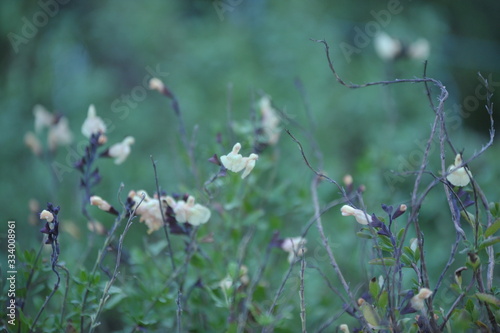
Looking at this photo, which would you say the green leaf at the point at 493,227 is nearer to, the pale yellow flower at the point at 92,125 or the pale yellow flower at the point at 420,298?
the pale yellow flower at the point at 420,298

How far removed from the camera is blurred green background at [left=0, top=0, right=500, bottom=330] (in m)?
2.25

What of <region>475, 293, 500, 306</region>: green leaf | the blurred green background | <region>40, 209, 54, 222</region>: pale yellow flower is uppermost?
<region>40, 209, 54, 222</region>: pale yellow flower

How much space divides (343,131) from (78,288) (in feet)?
6.51

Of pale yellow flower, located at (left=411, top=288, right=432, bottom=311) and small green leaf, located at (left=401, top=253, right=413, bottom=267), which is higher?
pale yellow flower, located at (left=411, top=288, right=432, bottom=311)

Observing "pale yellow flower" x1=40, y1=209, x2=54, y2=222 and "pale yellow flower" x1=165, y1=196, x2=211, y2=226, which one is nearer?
"pale yellow flower" x1=40, y1=209, x2=54, y2=222

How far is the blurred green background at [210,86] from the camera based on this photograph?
225cm

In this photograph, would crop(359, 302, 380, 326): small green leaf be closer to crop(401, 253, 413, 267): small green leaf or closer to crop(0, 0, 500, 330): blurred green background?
crop(401, 253, 413, 267): small green leaf

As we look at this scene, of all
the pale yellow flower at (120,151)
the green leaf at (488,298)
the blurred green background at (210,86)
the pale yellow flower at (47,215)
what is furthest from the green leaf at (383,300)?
the blurred green background at (210,86)

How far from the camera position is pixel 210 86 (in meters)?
2.99

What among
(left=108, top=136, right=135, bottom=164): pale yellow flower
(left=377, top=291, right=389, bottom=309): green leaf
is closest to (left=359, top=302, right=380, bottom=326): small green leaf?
(left=377, top=291, right=389, bottom=309): green leaf

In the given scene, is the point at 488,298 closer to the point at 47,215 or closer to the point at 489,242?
the point at 489,242

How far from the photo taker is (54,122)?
5.37 feet

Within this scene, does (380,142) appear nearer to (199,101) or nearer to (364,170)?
(364,170)

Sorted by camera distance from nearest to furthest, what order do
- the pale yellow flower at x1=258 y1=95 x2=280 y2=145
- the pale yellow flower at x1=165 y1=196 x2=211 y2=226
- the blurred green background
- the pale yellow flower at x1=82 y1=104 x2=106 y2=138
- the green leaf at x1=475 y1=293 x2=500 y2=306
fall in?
1. the green leaf at x1=475 y1=293 x2=500 y2=306
2. the pale yellow flower at x1=165 y1=196 x2=211 y2=226
3. the pale yellow flower at x1=82 y1=104 x2=106 y2=138
4. the pale yellow flower at x1=258 y1=95 x2=280 y2=145
5. the blurred green background
